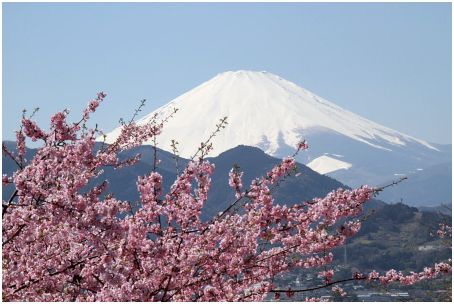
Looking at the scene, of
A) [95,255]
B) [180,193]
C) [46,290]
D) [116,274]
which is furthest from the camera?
[180,193]

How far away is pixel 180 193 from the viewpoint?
1186cm

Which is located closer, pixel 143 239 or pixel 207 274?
pixel 143 239

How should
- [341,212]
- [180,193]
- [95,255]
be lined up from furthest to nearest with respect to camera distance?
1. [341,212]
2. [180,193]
3. [95,255]

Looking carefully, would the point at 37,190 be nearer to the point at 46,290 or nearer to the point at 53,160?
the point at 53,160

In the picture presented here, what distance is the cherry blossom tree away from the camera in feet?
28.6

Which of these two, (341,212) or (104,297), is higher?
(341,212)

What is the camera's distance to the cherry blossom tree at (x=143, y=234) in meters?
8.73

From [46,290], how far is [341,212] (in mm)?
5113

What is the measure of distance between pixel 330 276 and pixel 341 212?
145cm

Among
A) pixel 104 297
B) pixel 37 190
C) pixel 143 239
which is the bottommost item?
pixel 104 297

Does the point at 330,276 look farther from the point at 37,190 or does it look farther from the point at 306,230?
the point at 37,190

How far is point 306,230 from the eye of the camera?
12852 millimetres

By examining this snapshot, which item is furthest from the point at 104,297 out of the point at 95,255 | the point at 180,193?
the point at 180,193

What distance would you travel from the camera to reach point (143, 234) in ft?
29.9
